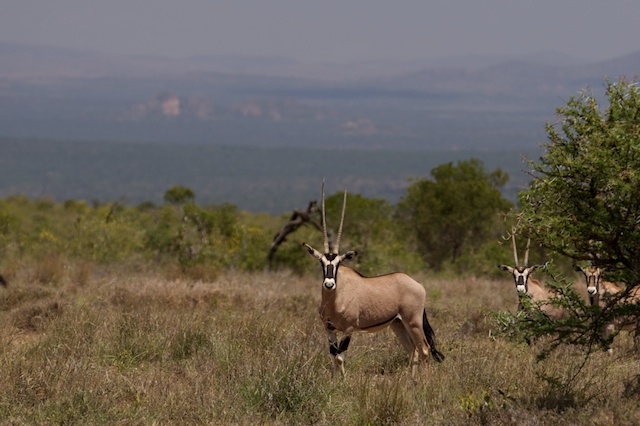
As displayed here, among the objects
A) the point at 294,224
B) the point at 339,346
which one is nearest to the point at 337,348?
the point at 339,346

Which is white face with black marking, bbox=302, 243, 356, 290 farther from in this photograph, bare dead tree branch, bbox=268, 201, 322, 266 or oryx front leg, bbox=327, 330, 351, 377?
bare dead tree branch, bbox=268, 201, 322, 266

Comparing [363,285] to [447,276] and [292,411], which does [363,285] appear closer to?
[292,411]

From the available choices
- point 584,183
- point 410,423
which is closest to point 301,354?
point 410,423

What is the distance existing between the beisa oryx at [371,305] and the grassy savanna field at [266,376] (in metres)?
0.31

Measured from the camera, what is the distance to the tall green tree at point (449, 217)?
35.4 m

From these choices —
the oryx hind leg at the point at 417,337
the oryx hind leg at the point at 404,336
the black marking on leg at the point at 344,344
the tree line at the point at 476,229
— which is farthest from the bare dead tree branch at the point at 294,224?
the black marking on leg at the point at 344,344

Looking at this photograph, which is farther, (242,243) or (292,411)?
(242,243)

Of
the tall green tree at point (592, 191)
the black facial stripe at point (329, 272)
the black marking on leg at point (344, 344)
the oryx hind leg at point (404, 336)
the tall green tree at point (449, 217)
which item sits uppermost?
the tall green tree at point (592, 191)

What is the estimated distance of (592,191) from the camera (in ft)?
27.5

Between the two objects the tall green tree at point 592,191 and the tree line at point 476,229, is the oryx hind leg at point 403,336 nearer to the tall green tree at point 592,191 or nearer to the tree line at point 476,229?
the tree line at point 476,229

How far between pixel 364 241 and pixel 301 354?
718 inches

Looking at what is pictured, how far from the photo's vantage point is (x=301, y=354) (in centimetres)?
946

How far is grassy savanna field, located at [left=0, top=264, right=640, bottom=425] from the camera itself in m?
8.40

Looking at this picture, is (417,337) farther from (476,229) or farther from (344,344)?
(476,229)
